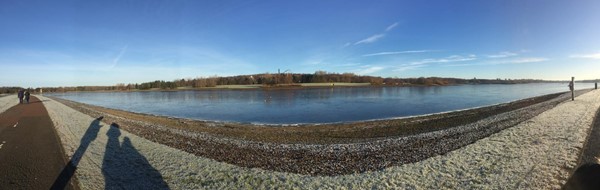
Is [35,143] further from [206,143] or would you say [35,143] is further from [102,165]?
[206,143]

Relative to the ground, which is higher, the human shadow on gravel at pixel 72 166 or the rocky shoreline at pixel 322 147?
the human shadow on gravel at pixel 72 166

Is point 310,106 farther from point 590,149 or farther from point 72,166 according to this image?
point 72,166

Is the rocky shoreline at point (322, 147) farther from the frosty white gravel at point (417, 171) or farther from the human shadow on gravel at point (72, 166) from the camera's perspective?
the human shadow on gravel at point (72, 166)

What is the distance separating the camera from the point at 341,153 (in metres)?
9.84

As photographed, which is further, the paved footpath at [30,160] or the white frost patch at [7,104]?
the white frost patch at [7,104]

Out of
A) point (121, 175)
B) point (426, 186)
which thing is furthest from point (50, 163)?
point (426, 186)

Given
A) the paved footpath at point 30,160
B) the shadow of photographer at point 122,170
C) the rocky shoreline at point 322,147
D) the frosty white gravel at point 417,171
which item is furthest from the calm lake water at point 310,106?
the frosty white gravel at point 417,171

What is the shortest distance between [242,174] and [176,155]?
3.30 m

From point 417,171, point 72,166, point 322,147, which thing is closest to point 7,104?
point 72,166

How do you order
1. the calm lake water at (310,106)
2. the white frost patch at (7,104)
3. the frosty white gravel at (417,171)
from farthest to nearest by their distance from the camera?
the white frost patch at (7,104), the calm lake water at (310,106), the frosty white gravel at (417,171)

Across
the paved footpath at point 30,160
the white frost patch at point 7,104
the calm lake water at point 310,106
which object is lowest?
the calm lake water at point 310,106

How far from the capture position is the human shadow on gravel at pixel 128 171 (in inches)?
259

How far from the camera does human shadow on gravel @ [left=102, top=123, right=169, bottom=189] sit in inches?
259

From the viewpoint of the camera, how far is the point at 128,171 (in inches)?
297
